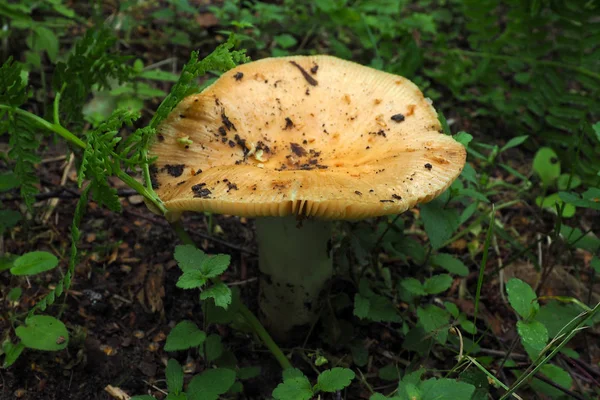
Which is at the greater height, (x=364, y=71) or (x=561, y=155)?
(x=364, y=71)

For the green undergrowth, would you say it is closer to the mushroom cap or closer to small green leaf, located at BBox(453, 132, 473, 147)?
small green leaf, located at BBox(453, 132, 473, 147)

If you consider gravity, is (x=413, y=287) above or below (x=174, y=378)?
above

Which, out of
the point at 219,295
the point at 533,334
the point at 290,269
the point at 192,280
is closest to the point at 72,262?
Answer: the point at 192,280

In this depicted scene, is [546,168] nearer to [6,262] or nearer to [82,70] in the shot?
[82,70]

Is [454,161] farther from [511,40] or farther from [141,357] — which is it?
[511,40]

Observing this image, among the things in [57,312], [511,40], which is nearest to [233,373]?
[57,312]

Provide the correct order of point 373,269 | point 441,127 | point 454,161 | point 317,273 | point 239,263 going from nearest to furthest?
point 454,161, point 441,127, point 317,273, point 373,269, point 239,263
